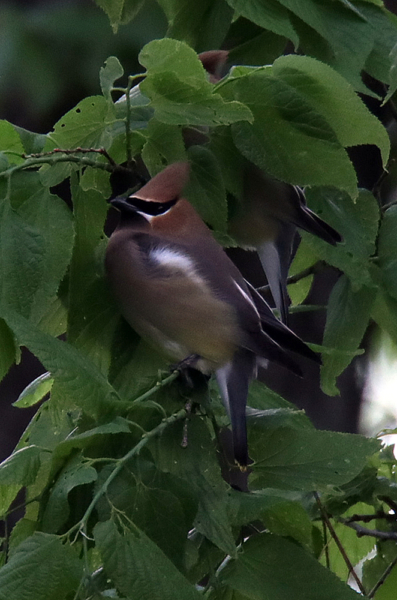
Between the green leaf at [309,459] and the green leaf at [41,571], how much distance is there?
0.33 metres

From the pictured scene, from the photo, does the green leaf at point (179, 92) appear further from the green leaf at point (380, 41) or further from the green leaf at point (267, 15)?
the green leaf at point (380, 41)

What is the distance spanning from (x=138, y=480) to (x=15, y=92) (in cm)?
289

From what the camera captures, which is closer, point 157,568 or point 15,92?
point 157,568

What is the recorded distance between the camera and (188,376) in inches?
55.6

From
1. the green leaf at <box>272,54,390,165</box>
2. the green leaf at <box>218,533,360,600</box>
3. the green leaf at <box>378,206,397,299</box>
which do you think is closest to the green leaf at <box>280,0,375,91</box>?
the green leaf at <box>272,54,390,165</box>

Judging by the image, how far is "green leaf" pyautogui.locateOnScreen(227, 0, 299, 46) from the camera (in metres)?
1.48

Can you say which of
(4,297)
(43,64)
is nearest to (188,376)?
(4,297)

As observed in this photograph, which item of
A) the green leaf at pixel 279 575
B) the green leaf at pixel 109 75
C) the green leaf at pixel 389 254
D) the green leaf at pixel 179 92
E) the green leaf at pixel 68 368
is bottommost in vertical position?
the green leaf at pixel 279 575

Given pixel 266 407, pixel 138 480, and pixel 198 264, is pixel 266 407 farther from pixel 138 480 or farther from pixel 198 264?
pixel 138 480

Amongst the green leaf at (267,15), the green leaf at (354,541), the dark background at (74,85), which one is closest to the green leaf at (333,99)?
the green leaf at (267,15)

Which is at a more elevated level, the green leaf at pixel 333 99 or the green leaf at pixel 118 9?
the green leaf at pixel 333 99

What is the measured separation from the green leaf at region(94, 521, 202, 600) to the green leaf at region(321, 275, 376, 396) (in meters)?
0.62

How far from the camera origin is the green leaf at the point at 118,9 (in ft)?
5.04

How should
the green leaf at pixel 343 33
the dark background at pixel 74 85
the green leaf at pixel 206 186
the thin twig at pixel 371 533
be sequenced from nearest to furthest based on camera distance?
1. the green leaf at pixel 206 186
2. the green leaf at pixel 343 33
3. the thin twig at pixel 371 533
4. the dark background at pixel 74 85
